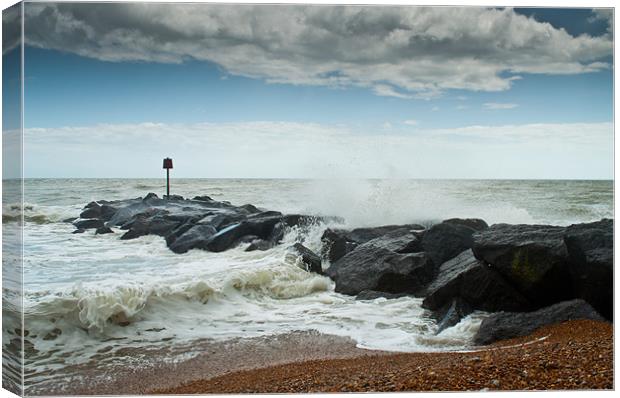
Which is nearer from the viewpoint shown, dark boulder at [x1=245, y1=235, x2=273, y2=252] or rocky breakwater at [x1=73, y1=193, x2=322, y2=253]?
rocky breakwater at [x1=73, y1=193, x2=322, y2=253]

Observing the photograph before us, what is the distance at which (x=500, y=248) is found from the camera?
5.24 metres

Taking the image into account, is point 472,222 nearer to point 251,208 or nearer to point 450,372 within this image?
point 450,372

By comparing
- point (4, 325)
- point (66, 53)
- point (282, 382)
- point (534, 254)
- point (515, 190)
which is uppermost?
point (66, 53)

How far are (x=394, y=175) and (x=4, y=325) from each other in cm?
306

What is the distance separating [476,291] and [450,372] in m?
1.16

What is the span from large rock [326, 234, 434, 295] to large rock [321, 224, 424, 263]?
0.07 meters

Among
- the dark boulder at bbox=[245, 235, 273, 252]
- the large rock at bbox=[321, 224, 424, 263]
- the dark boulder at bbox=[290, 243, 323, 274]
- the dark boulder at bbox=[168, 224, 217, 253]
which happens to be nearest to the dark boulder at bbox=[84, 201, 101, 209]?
the dark boulder at bbox=[168, 224, 217, 253]

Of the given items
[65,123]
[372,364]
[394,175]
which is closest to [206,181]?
[65,123]

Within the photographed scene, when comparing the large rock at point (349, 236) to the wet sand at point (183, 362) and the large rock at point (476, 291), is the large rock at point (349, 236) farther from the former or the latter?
the wet sand at point (183, 362)

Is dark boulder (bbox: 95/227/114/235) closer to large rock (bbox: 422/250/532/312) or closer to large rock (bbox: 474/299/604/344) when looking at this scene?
large rock (bbox: 422/250/532/312)

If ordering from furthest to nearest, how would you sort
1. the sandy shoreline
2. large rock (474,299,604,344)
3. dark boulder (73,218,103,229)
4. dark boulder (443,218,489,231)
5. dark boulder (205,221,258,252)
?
dark boulder (205,221,258,252), dark boulder (443,218,489,231), dark boulder (73,218,103,229), large rock (474,299,604,344), the sandy shoreline

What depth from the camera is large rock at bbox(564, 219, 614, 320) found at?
4.84 metres

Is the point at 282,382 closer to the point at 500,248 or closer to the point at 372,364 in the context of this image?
the point at 372,364

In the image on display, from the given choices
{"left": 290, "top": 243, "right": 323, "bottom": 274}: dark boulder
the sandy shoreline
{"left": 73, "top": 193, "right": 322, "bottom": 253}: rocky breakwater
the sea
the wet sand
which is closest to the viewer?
the sandy shoreline
